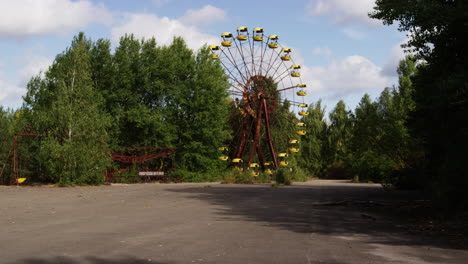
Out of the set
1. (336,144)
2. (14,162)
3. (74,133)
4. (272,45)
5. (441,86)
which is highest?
(272,45)

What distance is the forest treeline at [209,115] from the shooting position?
12242 millimetres

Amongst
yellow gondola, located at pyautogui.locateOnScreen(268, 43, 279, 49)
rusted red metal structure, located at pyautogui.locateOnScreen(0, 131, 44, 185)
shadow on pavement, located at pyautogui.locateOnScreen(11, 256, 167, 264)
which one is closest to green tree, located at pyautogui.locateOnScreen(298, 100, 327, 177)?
yellow gondola, located at pyautogui.locateOnScreen(268, 43, 279, 49)

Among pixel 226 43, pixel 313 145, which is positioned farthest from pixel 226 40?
pixel 313 145

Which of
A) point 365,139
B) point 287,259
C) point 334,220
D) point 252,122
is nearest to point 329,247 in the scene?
point 287,259

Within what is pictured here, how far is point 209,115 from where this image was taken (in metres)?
47.1

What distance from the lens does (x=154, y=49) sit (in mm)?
47438

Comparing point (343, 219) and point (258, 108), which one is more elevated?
point (258, 108)

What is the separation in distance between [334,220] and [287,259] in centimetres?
559

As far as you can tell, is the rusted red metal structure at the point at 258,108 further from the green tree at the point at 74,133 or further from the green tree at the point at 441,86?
the green tree at the point at 441,86

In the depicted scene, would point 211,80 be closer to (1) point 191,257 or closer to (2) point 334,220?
(2) point 334,220

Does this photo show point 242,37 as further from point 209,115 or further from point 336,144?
point 336,144

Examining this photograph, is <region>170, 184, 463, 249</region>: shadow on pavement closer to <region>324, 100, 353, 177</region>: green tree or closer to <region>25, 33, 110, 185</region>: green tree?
<region>25, 33, 110, 185</region>: green tree

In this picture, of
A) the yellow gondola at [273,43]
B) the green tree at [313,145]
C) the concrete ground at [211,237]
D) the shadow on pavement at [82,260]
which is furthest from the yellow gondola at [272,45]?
the shadow on pavement at [82,260]

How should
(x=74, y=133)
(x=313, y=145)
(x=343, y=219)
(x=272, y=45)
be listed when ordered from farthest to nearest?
1. (x=313, y=145)
2. (x=272, y=45)
3. (x=74, y=133)
4. (x=343, y=219)
